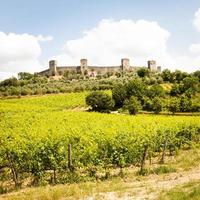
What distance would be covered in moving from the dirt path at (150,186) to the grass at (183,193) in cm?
38

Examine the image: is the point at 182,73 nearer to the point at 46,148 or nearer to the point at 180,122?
the point at 180,122

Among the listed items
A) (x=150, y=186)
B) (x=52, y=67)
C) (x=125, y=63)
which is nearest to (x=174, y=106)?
(x=150, y=186)

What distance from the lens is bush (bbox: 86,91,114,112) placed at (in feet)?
190

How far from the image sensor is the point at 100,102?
190 ft

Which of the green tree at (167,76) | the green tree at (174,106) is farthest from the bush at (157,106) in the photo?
the green tree at (167,76)

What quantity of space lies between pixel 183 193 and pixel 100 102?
45399mm

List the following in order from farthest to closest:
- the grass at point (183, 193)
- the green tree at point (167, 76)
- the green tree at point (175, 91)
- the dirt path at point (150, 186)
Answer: the green tree at point (167, 76), the green tree at point (175, 91), the dirt path at point (150, 186), the grass at point (183, 193)

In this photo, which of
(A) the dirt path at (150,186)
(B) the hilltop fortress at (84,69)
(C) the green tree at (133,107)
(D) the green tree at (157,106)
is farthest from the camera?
(B) the hilltop fortress at (84,69)

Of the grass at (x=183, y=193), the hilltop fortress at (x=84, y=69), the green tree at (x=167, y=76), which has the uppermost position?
the hilltop fortress at (x=84, y=69)

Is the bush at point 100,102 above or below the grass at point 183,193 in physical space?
above

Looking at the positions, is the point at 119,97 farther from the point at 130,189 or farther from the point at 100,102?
the point at 130,189

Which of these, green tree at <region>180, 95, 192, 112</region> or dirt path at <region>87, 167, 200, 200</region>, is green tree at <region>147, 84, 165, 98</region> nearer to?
green tree at <region>180, 95, 192, 112</region>

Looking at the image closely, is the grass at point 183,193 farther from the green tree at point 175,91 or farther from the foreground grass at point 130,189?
the green tree at point 175,91

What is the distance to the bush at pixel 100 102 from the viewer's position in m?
58.0
